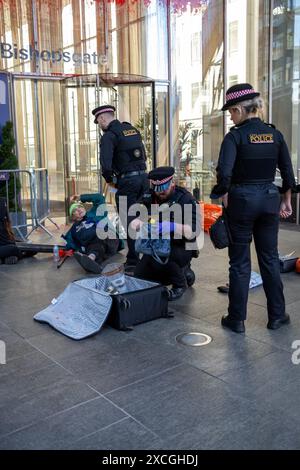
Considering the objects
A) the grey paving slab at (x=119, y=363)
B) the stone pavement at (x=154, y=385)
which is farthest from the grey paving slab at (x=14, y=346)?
the grey paving slab at (x=119, y=363)

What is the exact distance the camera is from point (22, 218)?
26.0 ft

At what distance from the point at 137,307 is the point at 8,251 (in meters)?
3.01

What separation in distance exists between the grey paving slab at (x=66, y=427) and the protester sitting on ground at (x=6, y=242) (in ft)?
12.9

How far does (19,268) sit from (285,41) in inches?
302

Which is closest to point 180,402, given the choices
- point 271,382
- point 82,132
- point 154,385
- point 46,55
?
point 154,385

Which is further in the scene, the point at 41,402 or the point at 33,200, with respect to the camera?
the point at 33,200

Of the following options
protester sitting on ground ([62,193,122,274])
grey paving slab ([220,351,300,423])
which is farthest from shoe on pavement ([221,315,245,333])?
protester sitting on ground ([62,193,122,274])

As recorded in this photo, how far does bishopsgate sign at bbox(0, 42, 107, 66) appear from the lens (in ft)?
27.8

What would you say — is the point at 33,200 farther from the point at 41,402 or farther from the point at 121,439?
the point at 121,439

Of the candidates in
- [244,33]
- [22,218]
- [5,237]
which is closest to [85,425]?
[5,237]

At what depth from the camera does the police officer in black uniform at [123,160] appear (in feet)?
18.8

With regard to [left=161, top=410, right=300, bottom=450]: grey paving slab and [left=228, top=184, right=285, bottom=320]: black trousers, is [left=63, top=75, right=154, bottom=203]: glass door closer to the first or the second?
[left=228, top=184, right=285, bottom=320]: black trousers

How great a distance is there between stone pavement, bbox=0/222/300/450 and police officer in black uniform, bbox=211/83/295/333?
38 cm

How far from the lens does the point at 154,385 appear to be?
3.09 meters
